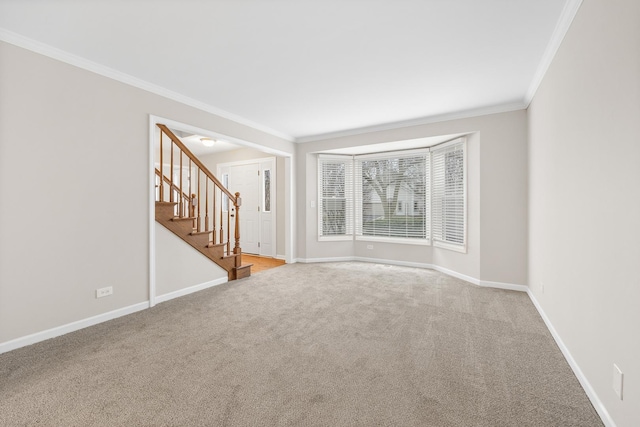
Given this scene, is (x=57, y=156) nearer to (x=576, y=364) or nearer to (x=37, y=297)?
(x=37, y=297)

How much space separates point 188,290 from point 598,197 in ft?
13.9

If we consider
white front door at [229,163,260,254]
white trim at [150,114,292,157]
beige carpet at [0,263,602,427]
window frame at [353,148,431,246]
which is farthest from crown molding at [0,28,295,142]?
window frame at [353,148,431,246]

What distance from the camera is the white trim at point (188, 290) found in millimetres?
3435

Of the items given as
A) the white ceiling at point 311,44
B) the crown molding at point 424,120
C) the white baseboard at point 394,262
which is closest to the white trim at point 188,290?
the white ceiling at point 311,44

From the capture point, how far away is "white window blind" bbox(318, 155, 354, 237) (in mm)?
6047

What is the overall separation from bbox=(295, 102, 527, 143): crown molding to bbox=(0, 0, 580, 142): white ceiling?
12cm

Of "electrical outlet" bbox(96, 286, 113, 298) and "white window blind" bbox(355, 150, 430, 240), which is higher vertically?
"white window blind" bbox(355, 150, 430, 240)

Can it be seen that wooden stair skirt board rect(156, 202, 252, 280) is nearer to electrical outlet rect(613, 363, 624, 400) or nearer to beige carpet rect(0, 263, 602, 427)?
beige carpet rect(0, 263, 602, 427)

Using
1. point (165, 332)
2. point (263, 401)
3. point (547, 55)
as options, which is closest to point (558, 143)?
point (547, 55)

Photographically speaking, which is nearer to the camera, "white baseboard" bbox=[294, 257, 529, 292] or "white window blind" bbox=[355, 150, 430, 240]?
"white baseboard" bbox=[294, 257, 529, 292]

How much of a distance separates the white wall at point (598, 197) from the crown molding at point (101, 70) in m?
4.00

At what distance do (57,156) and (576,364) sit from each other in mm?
4591

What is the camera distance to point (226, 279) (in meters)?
4.37

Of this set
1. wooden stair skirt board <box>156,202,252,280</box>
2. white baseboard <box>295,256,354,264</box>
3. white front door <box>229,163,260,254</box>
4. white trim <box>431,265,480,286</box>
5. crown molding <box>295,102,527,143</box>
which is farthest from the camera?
white front door <box>229,163,260,254</box>
